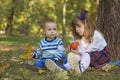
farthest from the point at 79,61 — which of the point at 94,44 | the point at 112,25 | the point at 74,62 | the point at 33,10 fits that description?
the point at 33,10

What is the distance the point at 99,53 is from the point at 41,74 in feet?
3.61

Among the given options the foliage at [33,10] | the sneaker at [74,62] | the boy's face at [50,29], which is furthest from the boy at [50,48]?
the foliage at [33,10]

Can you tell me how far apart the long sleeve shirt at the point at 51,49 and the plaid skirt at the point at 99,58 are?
52 cm

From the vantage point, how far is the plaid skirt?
232 inches

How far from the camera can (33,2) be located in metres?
32.3

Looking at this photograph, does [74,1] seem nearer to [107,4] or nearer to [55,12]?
[55,12]

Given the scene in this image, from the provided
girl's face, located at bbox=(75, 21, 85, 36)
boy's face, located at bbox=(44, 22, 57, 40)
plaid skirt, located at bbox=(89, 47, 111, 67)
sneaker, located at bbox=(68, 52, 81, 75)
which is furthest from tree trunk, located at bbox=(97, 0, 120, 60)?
sneaker, located at bbox=(68, 52, 81, 75)

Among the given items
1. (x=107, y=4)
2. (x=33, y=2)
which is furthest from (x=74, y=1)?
(x=107, y=4)

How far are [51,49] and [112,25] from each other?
4.55 feet

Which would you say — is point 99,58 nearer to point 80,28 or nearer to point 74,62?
point 80,28

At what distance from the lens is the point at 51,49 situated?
6121 mm

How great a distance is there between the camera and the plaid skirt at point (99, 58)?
19.3 ft

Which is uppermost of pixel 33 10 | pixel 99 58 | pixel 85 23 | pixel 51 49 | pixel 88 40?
pixel 85 23

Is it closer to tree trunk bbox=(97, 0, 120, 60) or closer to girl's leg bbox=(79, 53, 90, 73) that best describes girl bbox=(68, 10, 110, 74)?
girl's leg bbox=(79, 53, 90, 73)
